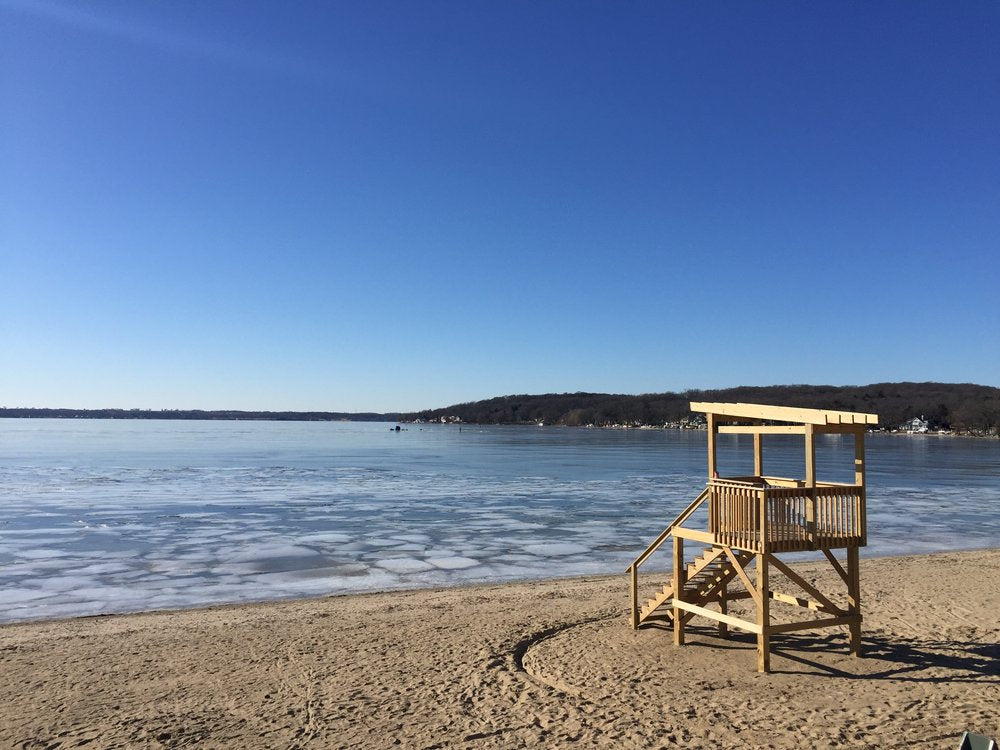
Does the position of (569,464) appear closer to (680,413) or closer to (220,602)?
(220,602)

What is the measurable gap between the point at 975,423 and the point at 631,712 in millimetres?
151446

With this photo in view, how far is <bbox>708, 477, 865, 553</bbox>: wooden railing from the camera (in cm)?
808

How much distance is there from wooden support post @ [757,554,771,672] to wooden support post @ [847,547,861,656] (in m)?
1.12

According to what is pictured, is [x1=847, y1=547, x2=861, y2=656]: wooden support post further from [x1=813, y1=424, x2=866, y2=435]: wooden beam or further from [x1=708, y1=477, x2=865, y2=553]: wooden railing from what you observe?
[x1=813, y1=424, x2=866, y2=435]: wooden beam

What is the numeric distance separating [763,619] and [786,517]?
3.45 feet

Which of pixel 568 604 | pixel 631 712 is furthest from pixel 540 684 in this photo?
pixel 568 604

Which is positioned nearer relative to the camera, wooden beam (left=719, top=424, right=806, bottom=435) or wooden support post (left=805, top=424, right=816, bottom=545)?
wooden support post (left=805, top=424, right=816, bottom=545)

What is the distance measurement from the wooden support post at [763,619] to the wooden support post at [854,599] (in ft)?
3.67

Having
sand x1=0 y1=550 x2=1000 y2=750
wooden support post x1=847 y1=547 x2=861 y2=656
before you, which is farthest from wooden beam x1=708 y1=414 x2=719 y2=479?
sand x1=0 y1=550 x2=1000 y2=750

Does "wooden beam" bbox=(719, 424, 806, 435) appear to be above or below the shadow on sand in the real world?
above

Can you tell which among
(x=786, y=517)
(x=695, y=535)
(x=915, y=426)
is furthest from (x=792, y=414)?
(x=915, y=426)

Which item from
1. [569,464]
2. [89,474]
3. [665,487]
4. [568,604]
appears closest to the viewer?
[568,604]

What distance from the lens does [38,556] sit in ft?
52.3

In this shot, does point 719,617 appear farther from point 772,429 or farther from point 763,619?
point 772,429
